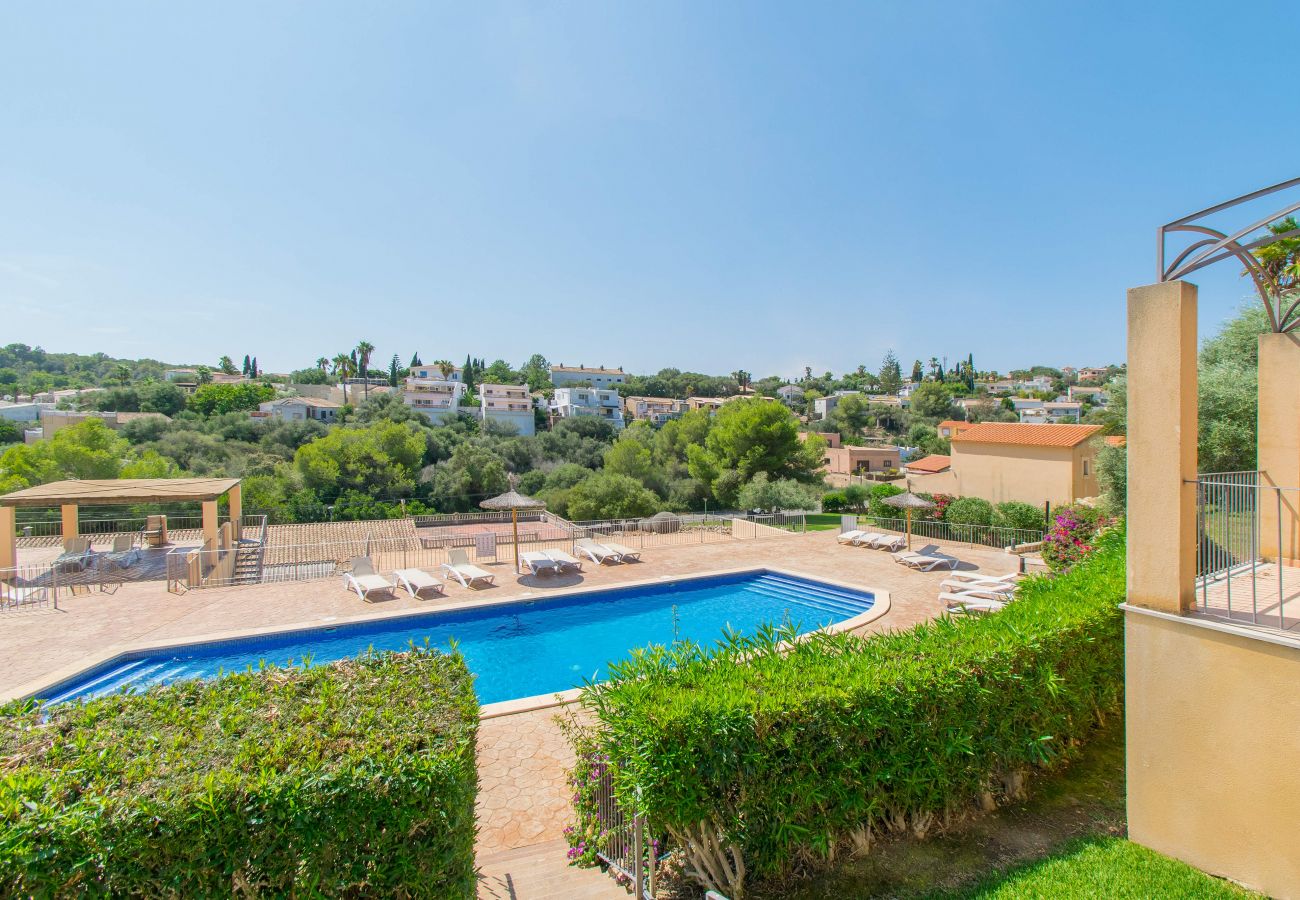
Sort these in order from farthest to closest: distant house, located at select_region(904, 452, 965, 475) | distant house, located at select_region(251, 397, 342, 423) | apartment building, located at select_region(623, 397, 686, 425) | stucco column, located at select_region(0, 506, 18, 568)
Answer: apartment building, located at select_region(623, 397, 686, 425) → distant house, located at select_region(251, 397, 342, 423) → distant house, located at select_region(904, 452, 965, 475) → stucco column, located at select_region(0, 506, 18, 568)

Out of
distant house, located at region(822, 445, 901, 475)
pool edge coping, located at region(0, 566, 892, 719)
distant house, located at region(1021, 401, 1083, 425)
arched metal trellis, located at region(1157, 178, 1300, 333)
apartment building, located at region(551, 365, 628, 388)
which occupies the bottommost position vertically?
pool edge coping, located at region(0, 566, 892, 719)

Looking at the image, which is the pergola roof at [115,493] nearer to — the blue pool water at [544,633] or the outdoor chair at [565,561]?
the blue pool water at [544,633]

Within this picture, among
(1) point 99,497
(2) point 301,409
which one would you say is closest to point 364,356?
(2) point 301,409

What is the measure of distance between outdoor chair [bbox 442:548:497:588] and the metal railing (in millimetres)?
13114

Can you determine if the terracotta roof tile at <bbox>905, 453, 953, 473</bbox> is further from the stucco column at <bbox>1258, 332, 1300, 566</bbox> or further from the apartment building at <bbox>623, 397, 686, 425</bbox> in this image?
the apartment building at <bbox>623, 397, 686, 425</bbox>

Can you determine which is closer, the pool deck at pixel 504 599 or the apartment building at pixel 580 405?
the pool deck at pixel 504 599

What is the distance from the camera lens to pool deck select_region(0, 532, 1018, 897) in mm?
5332

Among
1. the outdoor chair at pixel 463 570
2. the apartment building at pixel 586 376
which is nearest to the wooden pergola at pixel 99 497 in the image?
the outdoor chair at pixel 463 570

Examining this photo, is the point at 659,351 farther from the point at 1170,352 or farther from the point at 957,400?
the point at 1170,352

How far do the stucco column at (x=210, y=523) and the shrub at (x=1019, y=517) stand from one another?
2553 centimetres

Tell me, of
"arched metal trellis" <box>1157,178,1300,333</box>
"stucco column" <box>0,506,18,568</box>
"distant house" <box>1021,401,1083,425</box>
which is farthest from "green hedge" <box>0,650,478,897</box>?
"distant house" <box>1021,401,1083,425</box>

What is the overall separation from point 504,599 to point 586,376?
346 feet

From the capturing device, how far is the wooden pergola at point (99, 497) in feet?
47.2

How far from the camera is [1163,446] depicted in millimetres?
4242
